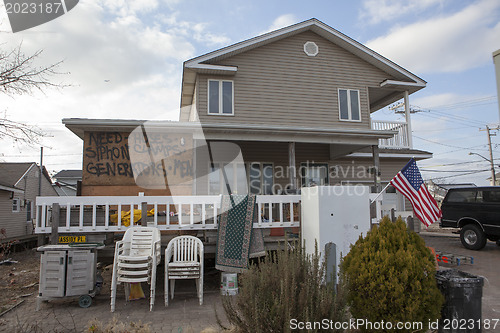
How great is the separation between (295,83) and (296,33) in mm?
2104

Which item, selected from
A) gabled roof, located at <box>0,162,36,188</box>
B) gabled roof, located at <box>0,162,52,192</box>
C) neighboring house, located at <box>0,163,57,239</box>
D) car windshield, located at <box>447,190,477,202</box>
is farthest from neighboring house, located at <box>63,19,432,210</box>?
gabled roof, located at <box>0,162,36,188</box>

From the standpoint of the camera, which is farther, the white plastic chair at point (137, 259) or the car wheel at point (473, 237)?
the car wheel at point (473, 237)

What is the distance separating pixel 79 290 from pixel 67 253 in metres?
0.63

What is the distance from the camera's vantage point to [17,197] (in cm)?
2289

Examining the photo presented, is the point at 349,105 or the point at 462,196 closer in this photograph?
the point at 462,196

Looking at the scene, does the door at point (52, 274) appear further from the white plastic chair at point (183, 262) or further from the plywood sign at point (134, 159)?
the plywood sign at point (134, 159)

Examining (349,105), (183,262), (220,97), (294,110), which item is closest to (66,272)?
(183,262)

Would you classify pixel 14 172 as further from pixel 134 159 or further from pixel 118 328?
pixel 118 328

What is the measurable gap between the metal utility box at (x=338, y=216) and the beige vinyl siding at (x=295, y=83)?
7.02m

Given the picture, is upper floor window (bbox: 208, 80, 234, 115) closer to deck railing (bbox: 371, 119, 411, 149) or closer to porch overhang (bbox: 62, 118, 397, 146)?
porch overhang (bbox: 62, 118, 397, 146)

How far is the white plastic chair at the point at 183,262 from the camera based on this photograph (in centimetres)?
571

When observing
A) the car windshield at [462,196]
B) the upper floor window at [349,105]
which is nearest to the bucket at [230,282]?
the upper floor window at [349,105]

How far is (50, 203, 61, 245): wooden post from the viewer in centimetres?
631

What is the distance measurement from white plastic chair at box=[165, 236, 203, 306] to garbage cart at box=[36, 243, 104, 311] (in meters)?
1.25
